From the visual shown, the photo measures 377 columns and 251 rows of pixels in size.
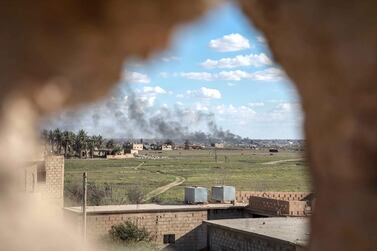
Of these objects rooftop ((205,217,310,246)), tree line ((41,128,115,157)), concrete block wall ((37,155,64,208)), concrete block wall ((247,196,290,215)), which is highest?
tree line ((41,128,115,157))

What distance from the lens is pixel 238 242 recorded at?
1661cm

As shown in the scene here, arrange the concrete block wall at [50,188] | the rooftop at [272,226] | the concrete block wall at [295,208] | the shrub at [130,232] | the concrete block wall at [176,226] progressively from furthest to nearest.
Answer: the concrete block wall at [176,226]
the concrete block wall at [295,208]
the shrub at [130,232]
the rooftop at [272,226]
the concrete block wall at [50,188]

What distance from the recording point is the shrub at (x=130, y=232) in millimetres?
17816

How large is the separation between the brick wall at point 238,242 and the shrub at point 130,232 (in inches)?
81.3

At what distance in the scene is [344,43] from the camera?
0.94m

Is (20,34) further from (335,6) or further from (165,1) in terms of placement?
(335,6)

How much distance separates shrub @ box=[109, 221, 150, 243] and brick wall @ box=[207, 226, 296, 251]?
2.06m

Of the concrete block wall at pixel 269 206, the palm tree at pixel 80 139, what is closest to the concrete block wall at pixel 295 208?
the concrete block wall at pixel 269 206

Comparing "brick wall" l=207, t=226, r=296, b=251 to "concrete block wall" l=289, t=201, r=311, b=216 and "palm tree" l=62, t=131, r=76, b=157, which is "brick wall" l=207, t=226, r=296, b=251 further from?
"palm tree" l=62, t=131, r=76, b=157

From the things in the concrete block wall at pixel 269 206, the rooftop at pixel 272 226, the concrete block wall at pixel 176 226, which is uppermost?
the concrete block wall at pixel 269 206

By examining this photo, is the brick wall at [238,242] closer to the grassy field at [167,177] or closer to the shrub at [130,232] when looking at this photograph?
the shrub at [130,232]

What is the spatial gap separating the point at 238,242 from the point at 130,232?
352 centimetres

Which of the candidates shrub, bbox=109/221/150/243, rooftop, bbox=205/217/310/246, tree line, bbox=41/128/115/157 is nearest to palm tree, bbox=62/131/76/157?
tree line, bbox=41/128/115/157

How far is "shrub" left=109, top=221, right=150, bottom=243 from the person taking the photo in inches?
701
